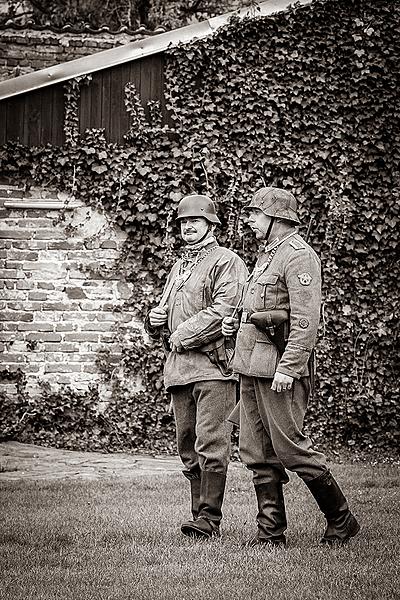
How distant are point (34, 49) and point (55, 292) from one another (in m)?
3.20

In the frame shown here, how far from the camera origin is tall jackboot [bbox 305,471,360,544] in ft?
16.1

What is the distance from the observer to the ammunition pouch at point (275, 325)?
5.02 meters

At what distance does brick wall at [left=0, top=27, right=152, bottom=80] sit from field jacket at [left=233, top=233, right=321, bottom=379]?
655cm

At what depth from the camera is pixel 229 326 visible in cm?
535

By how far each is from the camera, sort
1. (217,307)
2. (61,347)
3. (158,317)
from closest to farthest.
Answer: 1. (217,307)
2. (158,317)
3. (61,347)

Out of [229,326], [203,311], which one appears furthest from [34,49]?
[229,326]

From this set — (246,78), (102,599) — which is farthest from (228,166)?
(102,599)

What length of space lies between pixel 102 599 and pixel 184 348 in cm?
184

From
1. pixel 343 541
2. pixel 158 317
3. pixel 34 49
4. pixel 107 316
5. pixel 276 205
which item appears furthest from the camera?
pixel 34 49

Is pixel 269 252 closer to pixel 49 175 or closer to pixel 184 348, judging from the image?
pixel 184 348

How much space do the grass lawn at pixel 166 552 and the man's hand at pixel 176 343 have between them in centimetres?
114

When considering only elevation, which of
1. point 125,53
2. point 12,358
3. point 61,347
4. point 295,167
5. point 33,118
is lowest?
point 12,358

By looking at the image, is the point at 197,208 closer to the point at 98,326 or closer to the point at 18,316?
the point at 98,326

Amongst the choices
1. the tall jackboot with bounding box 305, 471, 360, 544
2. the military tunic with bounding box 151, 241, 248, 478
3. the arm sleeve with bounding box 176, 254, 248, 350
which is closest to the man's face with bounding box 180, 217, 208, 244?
the military tunic with bounding box 151, 241, 248, 478
